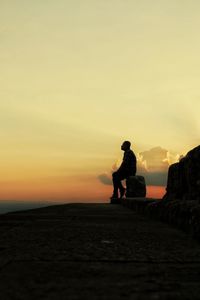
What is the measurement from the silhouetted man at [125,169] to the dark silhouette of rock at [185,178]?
925 centimetres

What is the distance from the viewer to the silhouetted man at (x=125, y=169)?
51.2ft

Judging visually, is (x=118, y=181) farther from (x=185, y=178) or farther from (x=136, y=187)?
(x=185, y=178)

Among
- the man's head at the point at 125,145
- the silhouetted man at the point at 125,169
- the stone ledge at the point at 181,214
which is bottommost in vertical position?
the stone ledge at the point at 181,214

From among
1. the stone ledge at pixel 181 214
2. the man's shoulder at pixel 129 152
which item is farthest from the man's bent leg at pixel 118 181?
the stone ledge at pixel 181 214

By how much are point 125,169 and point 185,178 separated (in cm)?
1025

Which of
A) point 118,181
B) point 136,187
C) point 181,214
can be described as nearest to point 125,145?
point 118,181

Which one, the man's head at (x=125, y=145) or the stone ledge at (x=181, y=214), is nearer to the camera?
the stone ledge at (x=181, y=214)

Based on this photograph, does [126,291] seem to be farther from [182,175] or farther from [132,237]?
[182,175]

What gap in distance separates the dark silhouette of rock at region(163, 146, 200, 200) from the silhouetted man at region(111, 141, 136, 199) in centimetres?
925

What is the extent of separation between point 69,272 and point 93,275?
12cm

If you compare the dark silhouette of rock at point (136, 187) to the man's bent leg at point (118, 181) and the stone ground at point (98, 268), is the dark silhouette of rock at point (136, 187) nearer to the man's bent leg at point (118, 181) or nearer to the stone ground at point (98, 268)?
the man's bent leg at point (118, 181)

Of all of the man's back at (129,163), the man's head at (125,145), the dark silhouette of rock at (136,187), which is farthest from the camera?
the man's head at (125,145)

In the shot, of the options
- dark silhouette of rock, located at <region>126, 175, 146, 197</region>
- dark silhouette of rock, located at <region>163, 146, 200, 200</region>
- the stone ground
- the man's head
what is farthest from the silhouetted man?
the stone ground

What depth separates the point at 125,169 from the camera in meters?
15.7
